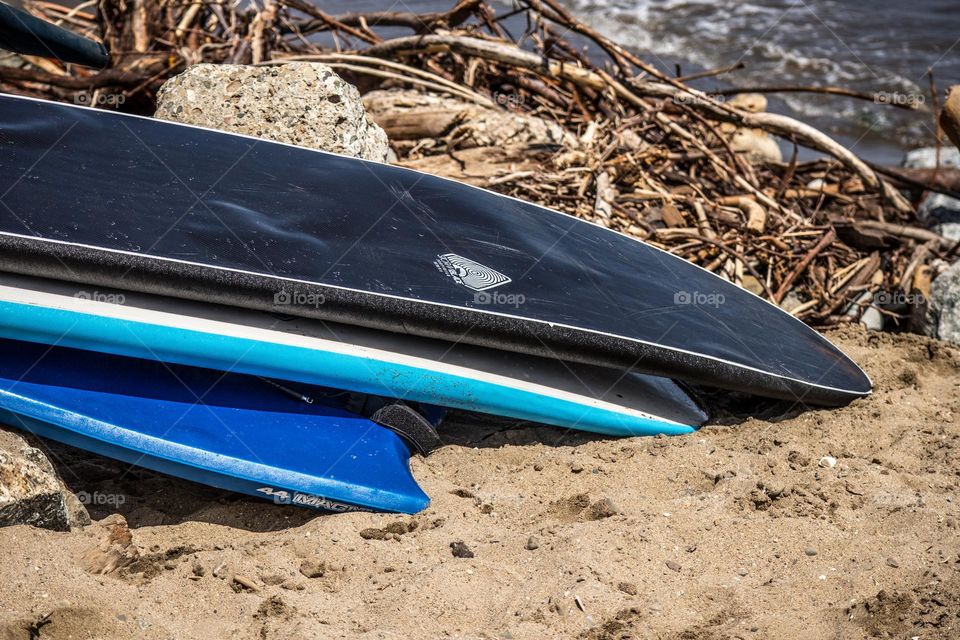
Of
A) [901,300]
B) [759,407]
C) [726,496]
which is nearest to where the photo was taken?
[726,496]

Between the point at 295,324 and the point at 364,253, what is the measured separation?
1.13 ft

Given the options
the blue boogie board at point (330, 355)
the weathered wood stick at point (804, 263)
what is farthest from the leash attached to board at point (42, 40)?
the weathered wood stick at point (804, 263)

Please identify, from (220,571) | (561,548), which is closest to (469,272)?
(561,548)

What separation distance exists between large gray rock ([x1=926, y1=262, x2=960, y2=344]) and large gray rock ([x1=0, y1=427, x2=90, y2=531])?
10.7 feet

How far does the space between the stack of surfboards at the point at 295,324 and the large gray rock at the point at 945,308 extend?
0.63 metres

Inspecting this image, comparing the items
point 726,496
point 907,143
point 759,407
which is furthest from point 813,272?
point 907,143

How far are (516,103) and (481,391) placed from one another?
2.81 metres

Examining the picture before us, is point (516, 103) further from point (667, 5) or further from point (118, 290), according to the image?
point (667, 5)

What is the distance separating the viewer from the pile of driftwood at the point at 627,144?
4.38 m

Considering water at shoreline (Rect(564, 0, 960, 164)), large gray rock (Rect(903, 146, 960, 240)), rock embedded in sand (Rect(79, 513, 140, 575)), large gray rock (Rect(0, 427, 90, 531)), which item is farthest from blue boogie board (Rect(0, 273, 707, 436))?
water at shoreline (Rect(564, 0, 960, 164))

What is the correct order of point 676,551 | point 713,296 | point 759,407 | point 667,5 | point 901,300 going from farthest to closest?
point 667,5 < point 901,300 < point 713,296 < point 759,407 < point 676,551

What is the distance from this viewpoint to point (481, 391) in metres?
2.98

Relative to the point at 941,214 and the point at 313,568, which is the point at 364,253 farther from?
the point at 941,214

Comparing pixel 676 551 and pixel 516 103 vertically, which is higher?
pixel 516 103
